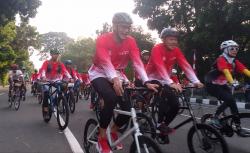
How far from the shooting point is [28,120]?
1138 cm

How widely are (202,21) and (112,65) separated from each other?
2075 cm

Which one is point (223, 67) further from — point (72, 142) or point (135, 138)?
point (135, 138)

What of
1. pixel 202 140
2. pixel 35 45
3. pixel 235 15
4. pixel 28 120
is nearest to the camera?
pixel 202 140

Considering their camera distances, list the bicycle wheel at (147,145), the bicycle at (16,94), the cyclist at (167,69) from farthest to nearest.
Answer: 1. the bicycle at (16,94)
2. the cyclist at (167,69)
3. the bicycle wheel at (147,145)

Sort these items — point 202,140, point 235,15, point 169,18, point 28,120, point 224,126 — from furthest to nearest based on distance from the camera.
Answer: point 169,18 < point 235,15 < point 28,120 < point 224,126 < point 202,140

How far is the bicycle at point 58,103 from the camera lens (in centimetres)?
928

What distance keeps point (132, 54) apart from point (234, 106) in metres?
2.46

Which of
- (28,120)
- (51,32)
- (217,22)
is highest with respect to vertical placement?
(51,32)

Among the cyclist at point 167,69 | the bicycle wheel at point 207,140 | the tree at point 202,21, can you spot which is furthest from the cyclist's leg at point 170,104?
the tree at point 202,21

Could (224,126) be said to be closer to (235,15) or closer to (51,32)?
(235,15)

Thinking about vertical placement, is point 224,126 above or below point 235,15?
below

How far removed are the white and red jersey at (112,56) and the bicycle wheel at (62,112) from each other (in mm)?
3637

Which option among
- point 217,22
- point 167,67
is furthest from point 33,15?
point 167,67

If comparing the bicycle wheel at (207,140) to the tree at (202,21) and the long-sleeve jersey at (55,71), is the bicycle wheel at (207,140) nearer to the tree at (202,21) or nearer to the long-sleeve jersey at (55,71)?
the long-sleeve jersey at (55,71)
